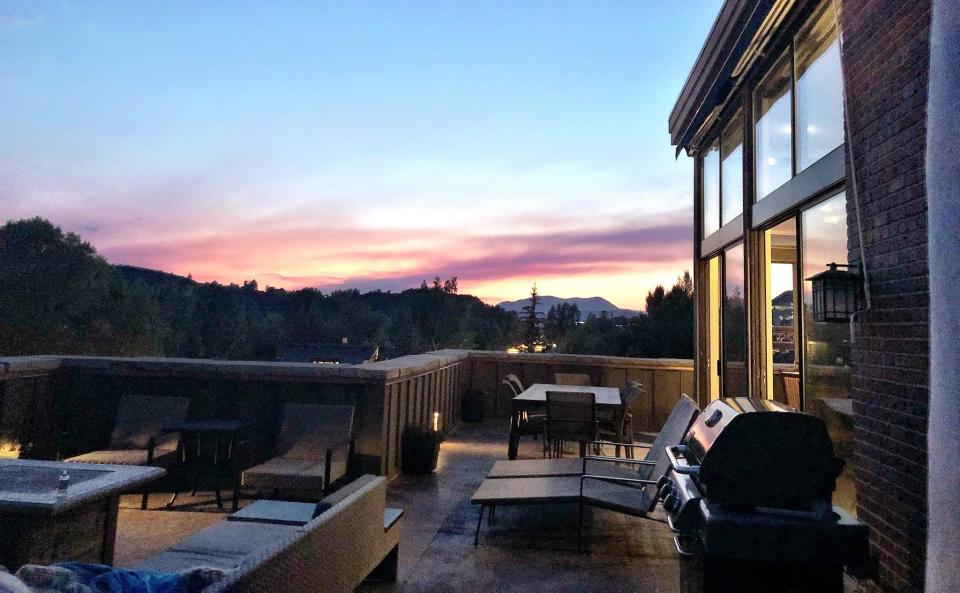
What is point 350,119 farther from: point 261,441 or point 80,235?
point 80,235

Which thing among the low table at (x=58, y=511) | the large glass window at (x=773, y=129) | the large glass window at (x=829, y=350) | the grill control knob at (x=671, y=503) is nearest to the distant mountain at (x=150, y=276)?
the low table at (x=58, y=511)

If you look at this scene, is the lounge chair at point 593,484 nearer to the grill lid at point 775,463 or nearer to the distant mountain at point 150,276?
the grill lid at point 775,463

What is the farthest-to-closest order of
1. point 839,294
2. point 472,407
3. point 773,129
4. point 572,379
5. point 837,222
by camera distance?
point 472,407, point 572,379, point 773,129, point 837,222, point 839,294

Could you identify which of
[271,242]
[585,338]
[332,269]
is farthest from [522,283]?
[271,242]

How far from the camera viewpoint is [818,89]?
3.34 meters

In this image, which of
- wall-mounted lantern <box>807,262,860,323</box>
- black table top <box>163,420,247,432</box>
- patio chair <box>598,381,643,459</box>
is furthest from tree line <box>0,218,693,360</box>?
black table top <box>163,420,247,432</box>

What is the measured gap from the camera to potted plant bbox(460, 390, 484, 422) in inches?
342

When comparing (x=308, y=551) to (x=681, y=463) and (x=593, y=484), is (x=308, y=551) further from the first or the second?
(x=593, y=484)

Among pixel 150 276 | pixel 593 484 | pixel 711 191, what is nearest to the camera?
pixel 593 484

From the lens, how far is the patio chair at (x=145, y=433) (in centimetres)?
437

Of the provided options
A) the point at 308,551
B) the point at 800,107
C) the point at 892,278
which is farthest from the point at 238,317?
the point at 892,278

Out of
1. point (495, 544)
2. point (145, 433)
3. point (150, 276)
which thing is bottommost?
point (495, 544)

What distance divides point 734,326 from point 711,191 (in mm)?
1798

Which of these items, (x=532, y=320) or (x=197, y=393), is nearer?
(x=197, y=393)
